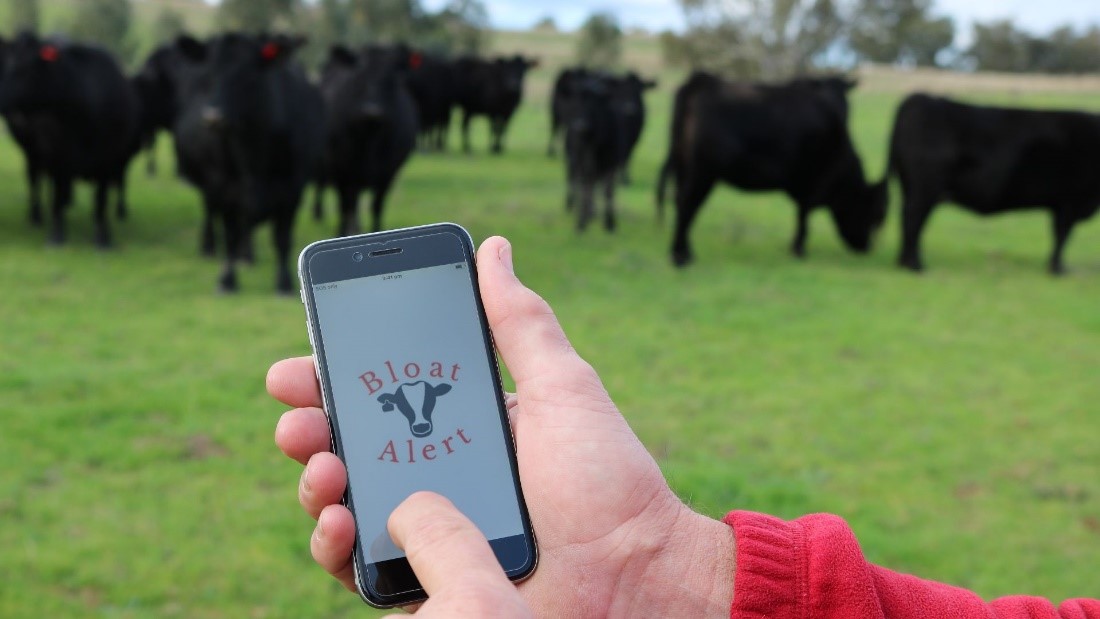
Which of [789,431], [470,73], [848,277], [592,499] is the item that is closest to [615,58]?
[470,73]

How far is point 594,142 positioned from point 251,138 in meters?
5.34

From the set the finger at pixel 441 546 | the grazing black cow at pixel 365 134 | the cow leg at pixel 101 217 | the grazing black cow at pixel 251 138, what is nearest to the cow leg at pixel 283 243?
the grazing black cow at pixel 251 138

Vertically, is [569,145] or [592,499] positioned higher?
[592,499]

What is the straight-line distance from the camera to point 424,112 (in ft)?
71.0

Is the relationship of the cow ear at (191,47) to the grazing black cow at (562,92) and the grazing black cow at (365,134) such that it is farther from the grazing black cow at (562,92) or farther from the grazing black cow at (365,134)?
the grazing black cow at (562,92)

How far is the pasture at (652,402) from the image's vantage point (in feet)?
14.6

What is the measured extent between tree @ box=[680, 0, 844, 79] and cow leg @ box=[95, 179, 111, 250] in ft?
124

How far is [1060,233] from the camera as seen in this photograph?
11789mm

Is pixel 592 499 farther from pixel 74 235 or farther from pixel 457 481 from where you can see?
pixel 74 235

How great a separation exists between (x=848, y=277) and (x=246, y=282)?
617 cm

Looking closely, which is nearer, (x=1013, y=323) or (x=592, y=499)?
(x=592, y=499)

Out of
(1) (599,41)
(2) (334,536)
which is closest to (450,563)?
(2) (334,536)

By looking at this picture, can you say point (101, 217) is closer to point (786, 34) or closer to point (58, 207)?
point (58, 207)

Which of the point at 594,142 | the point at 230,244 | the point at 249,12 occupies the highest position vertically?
the point at 249,12
